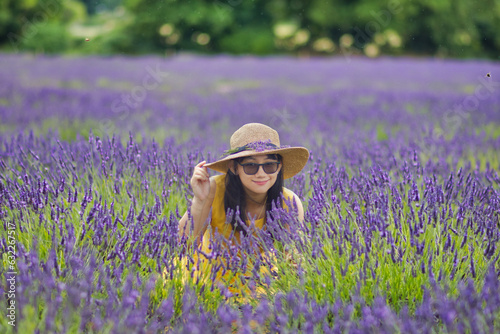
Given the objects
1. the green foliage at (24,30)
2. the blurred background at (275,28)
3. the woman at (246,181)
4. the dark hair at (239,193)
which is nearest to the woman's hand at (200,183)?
the woman at (246,181)

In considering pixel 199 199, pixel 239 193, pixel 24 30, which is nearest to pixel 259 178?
pixel 239 193

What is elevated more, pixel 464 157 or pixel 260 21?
pixel 260 21

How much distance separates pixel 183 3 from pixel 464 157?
20.0 metres

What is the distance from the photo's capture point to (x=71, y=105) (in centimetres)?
606

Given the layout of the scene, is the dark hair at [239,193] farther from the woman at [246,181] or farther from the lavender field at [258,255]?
the lavender field at [258,255]

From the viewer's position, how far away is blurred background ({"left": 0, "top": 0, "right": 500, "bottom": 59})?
22094 mm

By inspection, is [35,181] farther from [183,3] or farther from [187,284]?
[183,3]

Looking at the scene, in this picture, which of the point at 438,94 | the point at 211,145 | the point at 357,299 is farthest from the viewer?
the point at 438,94

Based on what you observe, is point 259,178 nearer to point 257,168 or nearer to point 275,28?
point 257,168

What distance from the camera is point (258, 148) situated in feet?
7.13

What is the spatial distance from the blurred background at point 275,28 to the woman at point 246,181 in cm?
1900

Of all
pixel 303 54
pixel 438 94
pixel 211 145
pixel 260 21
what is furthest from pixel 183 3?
pixel 211 145

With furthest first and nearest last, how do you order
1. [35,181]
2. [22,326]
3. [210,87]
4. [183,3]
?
[183,3] → [210,87] → [35,181] → [22,326]

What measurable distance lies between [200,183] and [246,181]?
211mm
